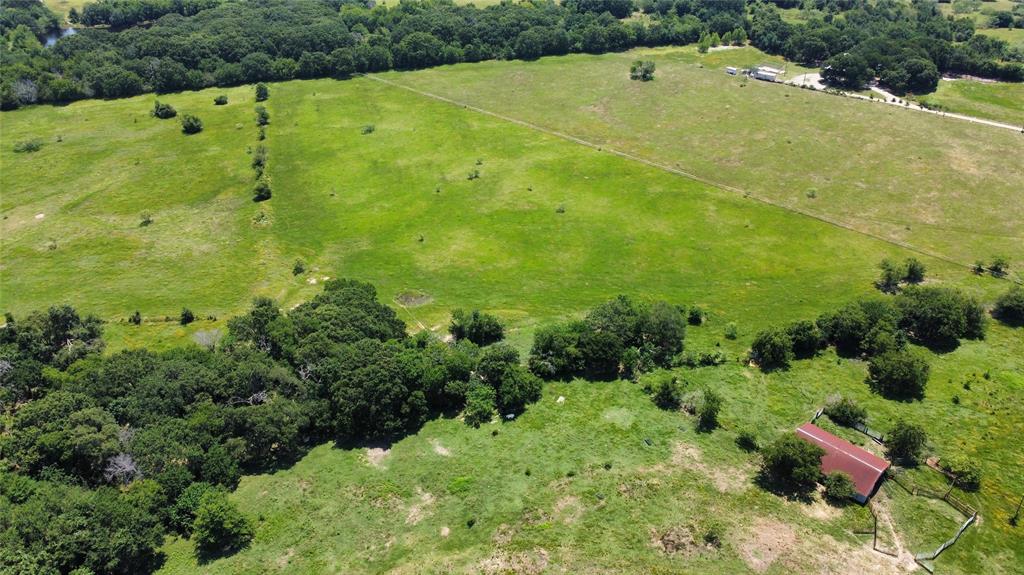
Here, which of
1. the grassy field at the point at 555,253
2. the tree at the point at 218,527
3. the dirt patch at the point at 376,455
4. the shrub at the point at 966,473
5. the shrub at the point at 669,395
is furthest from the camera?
the shrub at the point at 669,395

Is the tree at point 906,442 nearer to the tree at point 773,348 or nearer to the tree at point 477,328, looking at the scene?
the tree at point 773,348

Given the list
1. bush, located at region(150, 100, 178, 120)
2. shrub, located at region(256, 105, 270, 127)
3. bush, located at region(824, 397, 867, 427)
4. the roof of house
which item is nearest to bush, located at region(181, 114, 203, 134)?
bush, located at region(150, 100, 178, 120)

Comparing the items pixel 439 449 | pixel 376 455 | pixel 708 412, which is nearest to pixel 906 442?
pixel 708 412

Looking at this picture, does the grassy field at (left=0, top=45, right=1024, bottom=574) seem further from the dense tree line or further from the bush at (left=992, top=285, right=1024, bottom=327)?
the bush at (left=992, top=285, right=1024, bottom=327)

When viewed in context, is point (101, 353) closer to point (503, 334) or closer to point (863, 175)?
point (503, 334)

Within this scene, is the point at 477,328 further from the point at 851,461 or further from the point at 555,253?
the point at 851,461

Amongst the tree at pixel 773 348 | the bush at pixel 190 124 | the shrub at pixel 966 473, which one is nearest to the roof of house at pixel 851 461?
the shrub at pixel 966 473

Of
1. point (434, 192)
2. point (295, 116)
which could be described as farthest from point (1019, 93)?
point (295, 116)
